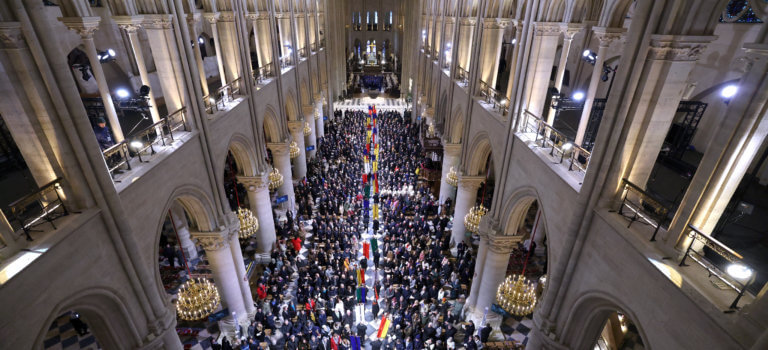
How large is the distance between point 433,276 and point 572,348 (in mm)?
6185

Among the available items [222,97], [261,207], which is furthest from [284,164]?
[222,97]

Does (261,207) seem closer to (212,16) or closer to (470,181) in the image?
(212,16)

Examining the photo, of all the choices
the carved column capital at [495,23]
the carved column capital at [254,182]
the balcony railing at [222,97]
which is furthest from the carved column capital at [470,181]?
the balcony railing at [222,97]

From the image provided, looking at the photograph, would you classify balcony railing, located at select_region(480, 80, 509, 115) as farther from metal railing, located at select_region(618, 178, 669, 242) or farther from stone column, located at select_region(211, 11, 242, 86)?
stone column, located at select_region(211, 11, 242, 86)

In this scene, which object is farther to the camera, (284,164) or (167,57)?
(284,164)

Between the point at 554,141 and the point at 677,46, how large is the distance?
333cm

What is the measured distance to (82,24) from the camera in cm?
682

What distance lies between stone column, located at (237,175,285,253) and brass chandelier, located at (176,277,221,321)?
16.5ft

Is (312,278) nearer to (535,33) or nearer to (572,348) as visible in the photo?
(572,348)

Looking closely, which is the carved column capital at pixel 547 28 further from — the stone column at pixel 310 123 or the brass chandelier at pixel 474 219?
the stone column at pixel 310 123

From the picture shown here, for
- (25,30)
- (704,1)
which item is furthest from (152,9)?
(704,1)

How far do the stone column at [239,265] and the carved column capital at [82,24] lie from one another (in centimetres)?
541

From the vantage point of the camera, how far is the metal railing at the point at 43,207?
4820 mm

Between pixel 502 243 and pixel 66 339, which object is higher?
pixel 502 243
